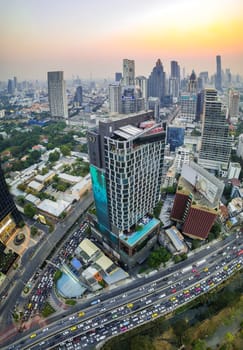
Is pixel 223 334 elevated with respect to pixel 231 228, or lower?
lower

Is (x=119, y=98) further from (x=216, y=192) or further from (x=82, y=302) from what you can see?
(x=82, y=302)

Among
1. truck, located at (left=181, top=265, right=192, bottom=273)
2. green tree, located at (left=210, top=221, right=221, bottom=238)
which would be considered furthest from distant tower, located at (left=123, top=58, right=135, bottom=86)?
truck, located at (left=181, top=265, right=192, bottom=273)

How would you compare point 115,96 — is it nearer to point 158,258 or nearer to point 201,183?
point 201,183

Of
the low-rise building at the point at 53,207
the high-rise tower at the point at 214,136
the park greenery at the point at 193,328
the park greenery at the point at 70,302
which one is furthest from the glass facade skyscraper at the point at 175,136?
the park greenery at the point at 70,302

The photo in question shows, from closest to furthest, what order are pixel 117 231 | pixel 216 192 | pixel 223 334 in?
pixel 223 334
pixel 117 231
pixel 216 192

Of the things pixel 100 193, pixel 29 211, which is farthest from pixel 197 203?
pixel 29 211

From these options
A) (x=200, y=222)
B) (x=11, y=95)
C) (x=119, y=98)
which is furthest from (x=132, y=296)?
(x=11, y=95)

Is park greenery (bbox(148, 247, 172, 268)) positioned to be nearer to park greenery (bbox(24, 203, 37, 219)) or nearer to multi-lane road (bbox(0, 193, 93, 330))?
multi-lane road (bbox(0, 193, 93, 330))
